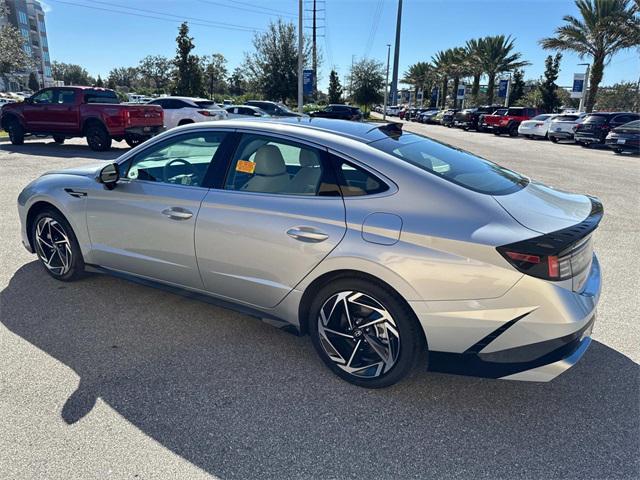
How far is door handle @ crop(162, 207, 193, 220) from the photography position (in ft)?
11.2

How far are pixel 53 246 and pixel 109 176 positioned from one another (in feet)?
3.95

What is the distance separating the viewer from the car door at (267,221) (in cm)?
292

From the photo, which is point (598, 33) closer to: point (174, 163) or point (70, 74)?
point (174, 163)

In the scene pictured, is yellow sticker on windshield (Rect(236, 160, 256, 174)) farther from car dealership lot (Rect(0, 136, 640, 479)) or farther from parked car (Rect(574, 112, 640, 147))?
parked car (Rect(574, 112, 640, 147))

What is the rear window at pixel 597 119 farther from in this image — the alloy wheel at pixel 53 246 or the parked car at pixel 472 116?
the alloy wheel at pixel 53 246

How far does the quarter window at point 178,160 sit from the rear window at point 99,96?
12.1 metres

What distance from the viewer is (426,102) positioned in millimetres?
75250

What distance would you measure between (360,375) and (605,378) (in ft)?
5.31

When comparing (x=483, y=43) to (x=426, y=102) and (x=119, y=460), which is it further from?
(x=119, y=460)

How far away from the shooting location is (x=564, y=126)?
24.3 meters

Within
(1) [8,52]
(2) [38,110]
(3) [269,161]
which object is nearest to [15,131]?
(2) [38,110]

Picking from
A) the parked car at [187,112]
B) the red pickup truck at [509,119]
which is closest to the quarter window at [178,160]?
the parked car at [187,112]

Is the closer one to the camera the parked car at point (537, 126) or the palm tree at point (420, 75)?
the parked car at point (537, 126)

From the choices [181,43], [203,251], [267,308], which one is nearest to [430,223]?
[267,308]
